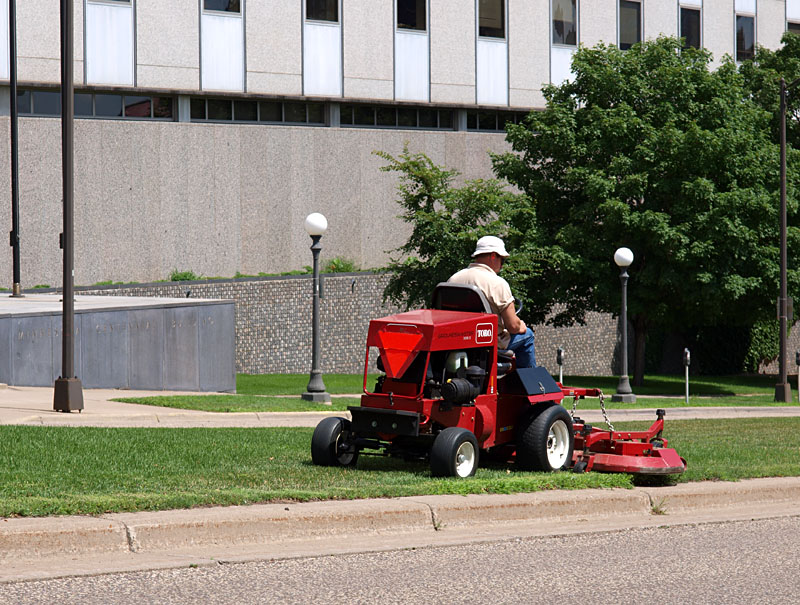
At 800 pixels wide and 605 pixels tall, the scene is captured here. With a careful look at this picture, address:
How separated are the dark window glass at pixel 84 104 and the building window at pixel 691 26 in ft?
72.8

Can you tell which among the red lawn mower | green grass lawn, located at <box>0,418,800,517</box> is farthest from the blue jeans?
green grass lawn, located at <box>0,418,800,517</box>

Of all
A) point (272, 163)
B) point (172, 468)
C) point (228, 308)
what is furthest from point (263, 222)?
point (172, 468)

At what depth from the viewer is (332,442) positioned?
9.48 m

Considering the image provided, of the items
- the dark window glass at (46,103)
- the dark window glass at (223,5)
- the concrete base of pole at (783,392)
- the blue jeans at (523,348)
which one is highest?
the dark window glass at (223,5)

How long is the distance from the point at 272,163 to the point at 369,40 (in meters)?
5.32

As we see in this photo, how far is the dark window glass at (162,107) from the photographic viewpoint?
33.0 metres

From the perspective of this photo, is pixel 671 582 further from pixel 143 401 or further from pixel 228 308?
pixel 228 308

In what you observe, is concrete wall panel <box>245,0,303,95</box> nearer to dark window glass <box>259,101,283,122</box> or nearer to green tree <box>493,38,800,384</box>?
dark window glass <box>259,101,283,122</box>

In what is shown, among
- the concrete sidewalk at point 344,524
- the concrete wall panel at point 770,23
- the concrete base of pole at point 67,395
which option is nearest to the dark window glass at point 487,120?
the concrete wall panel at point 770,23

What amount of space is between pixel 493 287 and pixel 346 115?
2747cm

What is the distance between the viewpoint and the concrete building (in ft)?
104

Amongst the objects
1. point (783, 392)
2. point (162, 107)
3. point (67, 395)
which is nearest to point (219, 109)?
point (162, 107)

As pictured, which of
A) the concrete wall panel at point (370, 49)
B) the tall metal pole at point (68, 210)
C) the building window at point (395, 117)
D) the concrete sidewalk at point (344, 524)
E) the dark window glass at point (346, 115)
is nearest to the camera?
the concrete sidewalk at point (344, 524)

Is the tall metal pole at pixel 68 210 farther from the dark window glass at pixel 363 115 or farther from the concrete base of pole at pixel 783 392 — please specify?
the dark window glass at pixel 363 115
